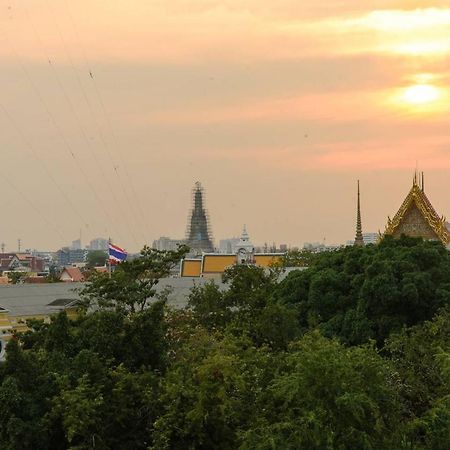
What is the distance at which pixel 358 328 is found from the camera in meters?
38.5

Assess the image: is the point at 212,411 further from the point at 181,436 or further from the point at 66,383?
the point at 66,383

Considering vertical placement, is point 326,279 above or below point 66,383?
above

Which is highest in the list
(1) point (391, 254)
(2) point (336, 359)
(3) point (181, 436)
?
(1) point (391, 254)

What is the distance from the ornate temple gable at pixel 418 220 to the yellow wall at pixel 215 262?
121 feet

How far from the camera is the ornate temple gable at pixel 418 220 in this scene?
180 ft

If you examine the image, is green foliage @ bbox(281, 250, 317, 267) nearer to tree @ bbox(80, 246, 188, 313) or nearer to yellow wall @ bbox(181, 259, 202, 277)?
yellow wall @ bbox(181, 259, 202, 277)

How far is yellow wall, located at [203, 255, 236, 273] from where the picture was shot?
91.9 metres

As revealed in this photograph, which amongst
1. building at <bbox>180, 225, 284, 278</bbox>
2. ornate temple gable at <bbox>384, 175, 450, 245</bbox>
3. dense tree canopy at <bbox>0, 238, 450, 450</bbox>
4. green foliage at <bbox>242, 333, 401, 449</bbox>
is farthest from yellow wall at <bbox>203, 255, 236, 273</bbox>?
Answer: green foliage at <bbox>242, 333, 401, 449</bbox>

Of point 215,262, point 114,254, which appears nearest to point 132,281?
point 114,254

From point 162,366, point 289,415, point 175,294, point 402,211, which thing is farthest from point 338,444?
point 175,294

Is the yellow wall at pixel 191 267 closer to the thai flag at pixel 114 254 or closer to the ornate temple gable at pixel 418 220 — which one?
the ornate temple gable at pixel 418 220

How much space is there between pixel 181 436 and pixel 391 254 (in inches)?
776

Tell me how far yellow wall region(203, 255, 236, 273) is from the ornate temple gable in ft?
121

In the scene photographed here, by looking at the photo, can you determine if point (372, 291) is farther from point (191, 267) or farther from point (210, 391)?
point (191, 267)
